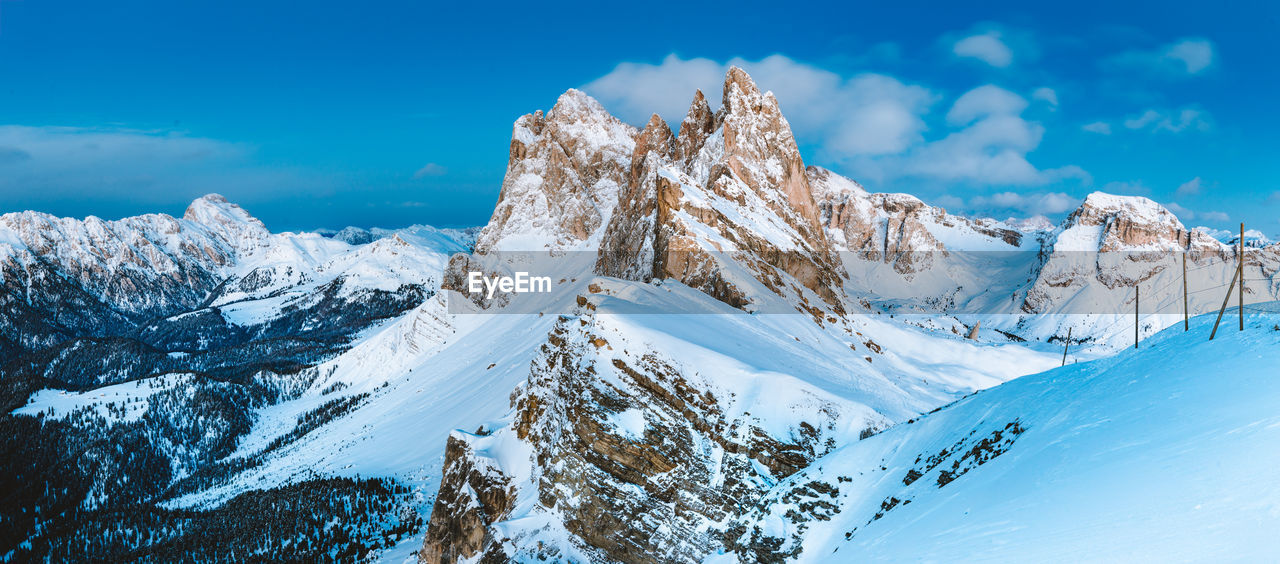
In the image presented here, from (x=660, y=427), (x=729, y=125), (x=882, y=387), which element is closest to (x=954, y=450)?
(x=660, y=427)

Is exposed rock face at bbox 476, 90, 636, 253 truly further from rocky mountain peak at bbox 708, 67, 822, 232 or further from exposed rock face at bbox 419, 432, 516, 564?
exposed rock face at bbox 419, 432, 516, 564

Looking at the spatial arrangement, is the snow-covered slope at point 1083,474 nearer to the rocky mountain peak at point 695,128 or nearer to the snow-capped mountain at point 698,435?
the snow-capped mountain at point 698,435

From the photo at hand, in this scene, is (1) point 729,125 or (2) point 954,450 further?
(1) point 729,125

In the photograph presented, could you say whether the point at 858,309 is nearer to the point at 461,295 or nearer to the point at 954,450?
the point at 954,450

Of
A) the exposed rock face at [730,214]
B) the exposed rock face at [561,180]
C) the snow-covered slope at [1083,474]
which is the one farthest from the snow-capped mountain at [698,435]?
the exposed rock face at [561,180]

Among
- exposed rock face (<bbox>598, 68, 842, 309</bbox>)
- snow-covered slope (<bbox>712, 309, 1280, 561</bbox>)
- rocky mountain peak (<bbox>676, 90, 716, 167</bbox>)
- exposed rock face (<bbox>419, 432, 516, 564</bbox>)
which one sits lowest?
exposed rock face (<bbox>419, 432, 516, 564</bbox>)

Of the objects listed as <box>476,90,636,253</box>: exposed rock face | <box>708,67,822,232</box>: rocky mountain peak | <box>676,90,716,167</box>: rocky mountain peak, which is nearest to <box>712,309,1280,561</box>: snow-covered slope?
<box>708,67,822,232</box>: rocky mountain peak
